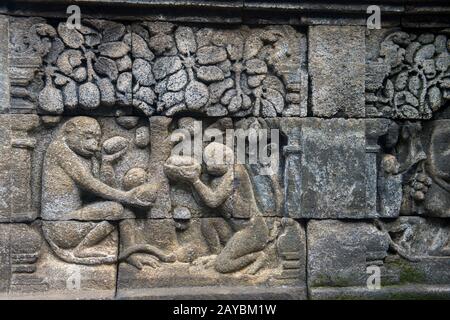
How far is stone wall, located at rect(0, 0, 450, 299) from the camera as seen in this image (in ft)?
15.1

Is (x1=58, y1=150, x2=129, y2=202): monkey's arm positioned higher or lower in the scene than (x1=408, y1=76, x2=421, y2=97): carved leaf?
lower

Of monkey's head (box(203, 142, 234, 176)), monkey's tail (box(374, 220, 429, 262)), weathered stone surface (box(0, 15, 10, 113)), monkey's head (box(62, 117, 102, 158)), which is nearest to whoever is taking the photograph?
weathered stone surface (box(0, 15, 10, 113))

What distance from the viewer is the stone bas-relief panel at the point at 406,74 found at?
190 inches

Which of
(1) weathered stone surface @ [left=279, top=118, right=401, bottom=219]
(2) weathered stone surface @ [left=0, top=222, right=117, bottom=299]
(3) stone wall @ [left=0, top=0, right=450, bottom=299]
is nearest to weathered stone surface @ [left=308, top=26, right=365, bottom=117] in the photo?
(3) stone wall @ [left=0, top=0, right=450, bottom=299]

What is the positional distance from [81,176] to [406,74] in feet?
8.81

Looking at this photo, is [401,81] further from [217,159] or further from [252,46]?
[217,159]

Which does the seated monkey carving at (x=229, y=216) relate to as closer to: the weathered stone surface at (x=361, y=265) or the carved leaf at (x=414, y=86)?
the weathered stone surface at (x=361, y=265)

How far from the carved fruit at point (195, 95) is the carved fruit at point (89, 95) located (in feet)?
2.21

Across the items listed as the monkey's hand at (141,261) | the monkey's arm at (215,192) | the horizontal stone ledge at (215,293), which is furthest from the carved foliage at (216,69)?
the horizontal stone ledge at (215,293)

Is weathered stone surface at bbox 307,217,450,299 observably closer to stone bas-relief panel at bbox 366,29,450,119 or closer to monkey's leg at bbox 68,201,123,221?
stone bas-relief panel at bbox 366,29,450,119

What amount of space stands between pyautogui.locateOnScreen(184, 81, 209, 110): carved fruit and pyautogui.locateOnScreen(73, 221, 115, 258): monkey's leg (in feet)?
3.67

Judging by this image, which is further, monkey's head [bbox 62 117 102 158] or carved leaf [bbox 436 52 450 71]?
carved leaf [bbox 436 52 450 71]

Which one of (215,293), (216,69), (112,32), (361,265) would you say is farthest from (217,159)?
(361,265)

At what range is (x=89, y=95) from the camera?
4578 mm
